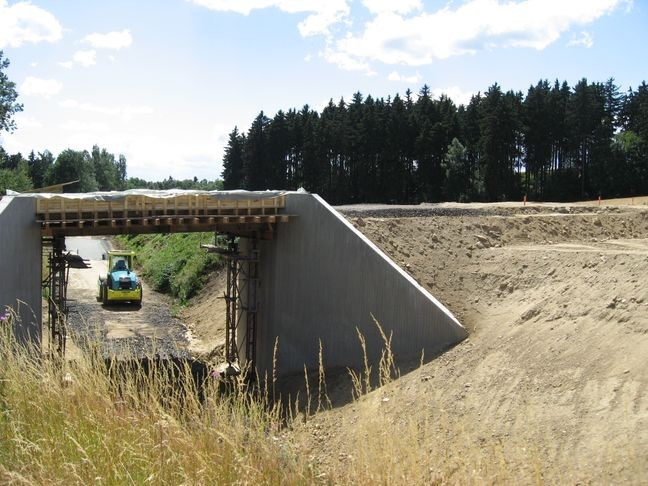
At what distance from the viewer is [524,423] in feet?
48.2

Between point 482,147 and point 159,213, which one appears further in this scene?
point 482,147

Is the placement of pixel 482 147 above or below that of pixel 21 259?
above

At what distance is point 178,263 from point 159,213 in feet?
74.9

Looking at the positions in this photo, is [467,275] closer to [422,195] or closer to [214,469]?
[214,469]

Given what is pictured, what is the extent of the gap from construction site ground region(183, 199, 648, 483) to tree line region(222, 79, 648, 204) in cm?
2825

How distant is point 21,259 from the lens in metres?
19.5

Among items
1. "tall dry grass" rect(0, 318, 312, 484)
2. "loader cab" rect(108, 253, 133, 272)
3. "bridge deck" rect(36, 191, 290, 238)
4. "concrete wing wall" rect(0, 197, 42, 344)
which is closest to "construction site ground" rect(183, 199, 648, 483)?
"tall dry grass" rect(0, 318, 312, 484)

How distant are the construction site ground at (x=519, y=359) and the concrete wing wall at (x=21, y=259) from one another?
8302mm

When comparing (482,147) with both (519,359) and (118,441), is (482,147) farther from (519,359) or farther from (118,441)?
(118,441)

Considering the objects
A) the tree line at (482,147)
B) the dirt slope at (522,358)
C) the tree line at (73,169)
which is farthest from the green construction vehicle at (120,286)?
the tree line at (73,169)

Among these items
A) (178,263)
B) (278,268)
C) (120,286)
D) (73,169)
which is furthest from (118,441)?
(73,169)

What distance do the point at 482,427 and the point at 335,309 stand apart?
777 cm

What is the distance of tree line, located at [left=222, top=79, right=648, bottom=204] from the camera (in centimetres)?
5622

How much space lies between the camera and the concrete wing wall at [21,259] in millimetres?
19094
